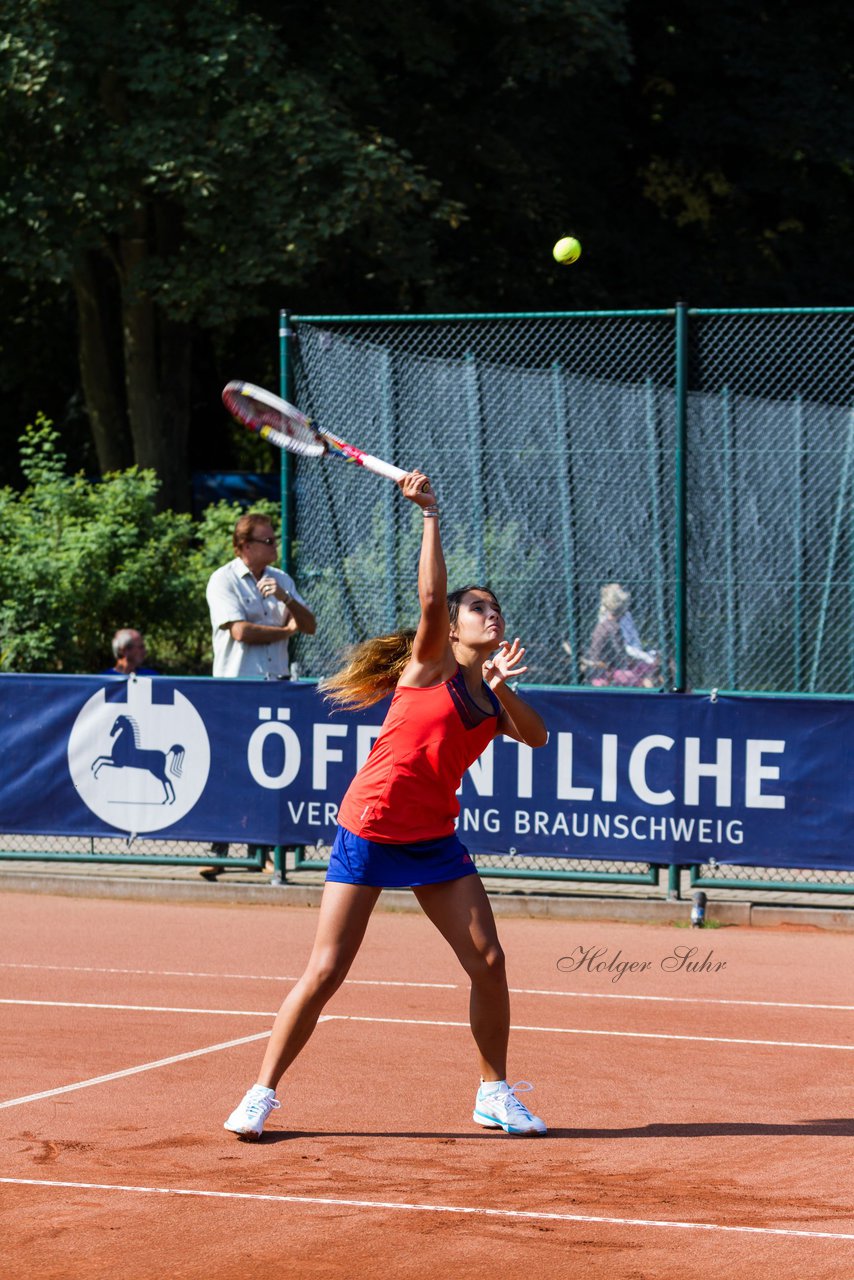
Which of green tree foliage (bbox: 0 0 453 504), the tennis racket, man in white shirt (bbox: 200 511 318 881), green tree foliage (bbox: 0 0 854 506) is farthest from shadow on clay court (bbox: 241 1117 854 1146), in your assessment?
green tree foliage (bbox: 0 0 854 506)

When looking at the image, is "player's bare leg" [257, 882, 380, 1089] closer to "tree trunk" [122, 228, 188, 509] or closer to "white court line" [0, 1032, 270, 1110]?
"white court line" [0, 1032, 270, 1110]

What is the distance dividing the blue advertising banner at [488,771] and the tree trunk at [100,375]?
1302 centimetres

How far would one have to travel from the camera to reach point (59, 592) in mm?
16281

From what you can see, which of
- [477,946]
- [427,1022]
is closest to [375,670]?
[477,946]

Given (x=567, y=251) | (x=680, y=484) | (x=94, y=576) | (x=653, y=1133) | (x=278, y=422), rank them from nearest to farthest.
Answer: (x=653, y=1133) → (x=278, y=422) → (x=567, y=251) → (x=680, y=484) → (x=94, y=576)

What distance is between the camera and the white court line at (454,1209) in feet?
16.6

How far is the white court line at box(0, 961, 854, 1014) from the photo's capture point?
8695 millimetres

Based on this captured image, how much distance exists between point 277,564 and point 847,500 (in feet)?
14.8

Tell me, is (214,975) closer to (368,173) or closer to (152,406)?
(368,173)

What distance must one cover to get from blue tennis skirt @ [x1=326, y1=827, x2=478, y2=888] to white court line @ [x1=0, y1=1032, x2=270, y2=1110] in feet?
4.93

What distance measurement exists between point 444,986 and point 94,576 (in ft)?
27.8

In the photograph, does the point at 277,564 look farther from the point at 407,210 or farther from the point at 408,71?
the point at 408,71

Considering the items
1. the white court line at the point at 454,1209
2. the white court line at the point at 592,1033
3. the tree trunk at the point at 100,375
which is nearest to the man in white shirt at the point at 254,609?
the white court line at the point at 592,1033

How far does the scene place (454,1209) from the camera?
Answer: 5.25 metres
